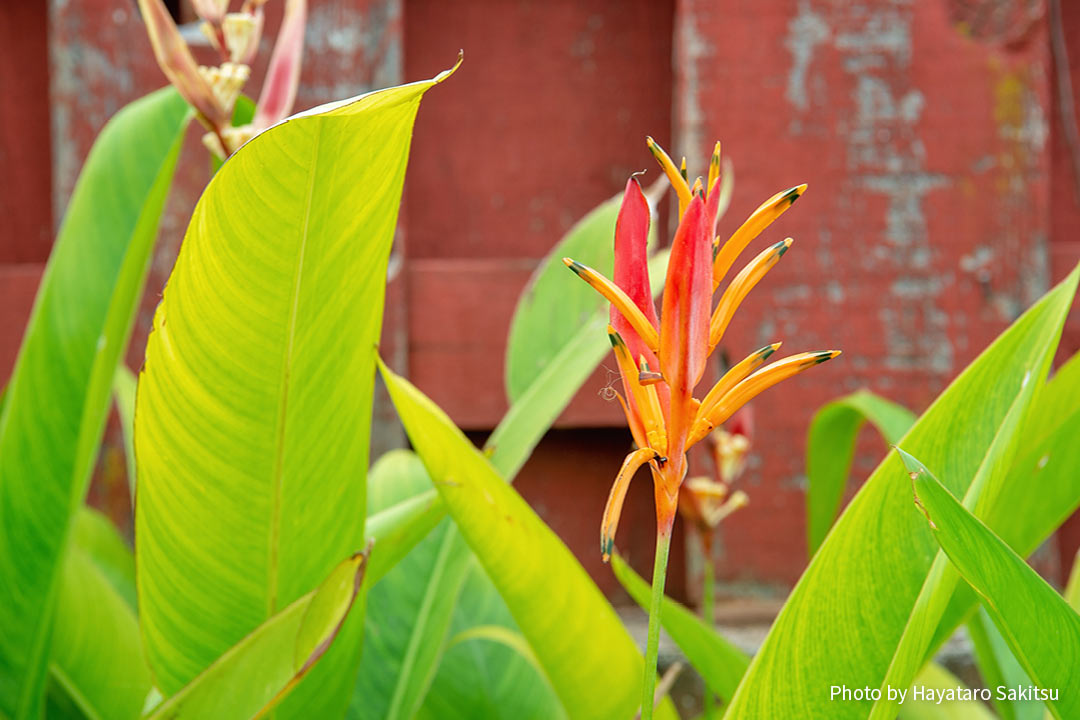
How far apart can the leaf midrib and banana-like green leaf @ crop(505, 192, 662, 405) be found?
0.99 feet

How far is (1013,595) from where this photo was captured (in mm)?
341

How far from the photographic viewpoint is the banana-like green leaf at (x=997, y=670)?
667 mm

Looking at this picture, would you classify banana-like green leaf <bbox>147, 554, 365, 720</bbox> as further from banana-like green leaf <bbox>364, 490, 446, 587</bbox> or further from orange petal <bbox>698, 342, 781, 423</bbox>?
orange petal <bbox>698, 342, 781, 423</bbox>

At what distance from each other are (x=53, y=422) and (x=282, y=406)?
0.27 meters

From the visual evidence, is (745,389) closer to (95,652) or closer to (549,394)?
(549,394)

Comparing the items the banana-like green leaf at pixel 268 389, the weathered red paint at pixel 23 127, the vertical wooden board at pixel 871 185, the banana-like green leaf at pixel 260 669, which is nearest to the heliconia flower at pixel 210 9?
the banana-like green leaf at pixel 268 389

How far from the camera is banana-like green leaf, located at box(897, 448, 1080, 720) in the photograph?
1.03 ft

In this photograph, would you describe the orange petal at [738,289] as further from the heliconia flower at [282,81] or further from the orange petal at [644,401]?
the heliconia flower at [282,81]

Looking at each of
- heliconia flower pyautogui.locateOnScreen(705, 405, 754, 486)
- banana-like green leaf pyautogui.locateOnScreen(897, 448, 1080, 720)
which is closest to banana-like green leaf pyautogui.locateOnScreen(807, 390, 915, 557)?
heliconia flower pyautogui.locateOnScreen(705, 405, 754, 486)

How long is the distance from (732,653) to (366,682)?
24 cm

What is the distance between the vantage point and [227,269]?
38 centimetres

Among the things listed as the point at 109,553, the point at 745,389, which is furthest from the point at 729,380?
the point at 109,553

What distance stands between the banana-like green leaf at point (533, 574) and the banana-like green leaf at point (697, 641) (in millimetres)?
51

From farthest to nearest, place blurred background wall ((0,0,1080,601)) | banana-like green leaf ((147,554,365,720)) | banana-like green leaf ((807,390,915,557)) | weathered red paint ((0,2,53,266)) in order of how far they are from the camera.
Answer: weathered red paint ((0,2,53,266)) < blurred background wall ((0,0,1080,601)) < banana-like green leaf ((807,390,915,557)) < banana-like green leaf ((147,554,365,720))
